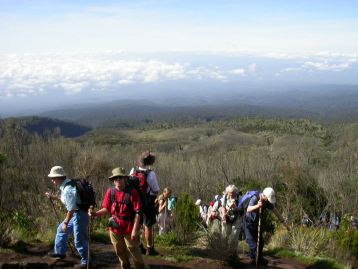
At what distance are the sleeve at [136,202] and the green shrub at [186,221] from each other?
333 cm

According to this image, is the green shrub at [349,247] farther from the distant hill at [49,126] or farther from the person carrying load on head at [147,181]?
the distant hill at [49,126]

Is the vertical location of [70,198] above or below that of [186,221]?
above

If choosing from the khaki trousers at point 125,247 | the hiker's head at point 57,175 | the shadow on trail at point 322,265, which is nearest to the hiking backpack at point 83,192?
the hiker's head at point 57,175

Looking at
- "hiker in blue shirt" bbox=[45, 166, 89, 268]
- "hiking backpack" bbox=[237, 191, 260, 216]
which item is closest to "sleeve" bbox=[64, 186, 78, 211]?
"hiker in blue shirt" bbox=[45, 166, 89, 268]

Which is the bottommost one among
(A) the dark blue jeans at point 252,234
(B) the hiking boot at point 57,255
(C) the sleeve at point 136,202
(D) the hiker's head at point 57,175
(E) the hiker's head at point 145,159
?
(B) the hiking boot at point 57,255

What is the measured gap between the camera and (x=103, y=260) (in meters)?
8.27

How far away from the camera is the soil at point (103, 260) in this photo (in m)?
7.73

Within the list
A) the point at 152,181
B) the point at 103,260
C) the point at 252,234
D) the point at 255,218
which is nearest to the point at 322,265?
the point at 252,234

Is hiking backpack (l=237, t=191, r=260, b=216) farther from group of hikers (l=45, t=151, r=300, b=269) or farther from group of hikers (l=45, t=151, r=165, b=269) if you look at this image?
group of hikers (l=45, t=151, r=165, b=269)

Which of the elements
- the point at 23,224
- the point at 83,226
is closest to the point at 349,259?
the point at 83,226

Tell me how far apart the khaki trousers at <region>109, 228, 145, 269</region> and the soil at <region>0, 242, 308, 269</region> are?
22.1 inches

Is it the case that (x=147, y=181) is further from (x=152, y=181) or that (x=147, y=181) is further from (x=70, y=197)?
(x=70, y=197)

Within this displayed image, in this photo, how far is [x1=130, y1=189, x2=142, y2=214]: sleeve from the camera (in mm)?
6836

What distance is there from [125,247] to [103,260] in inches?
44.6
